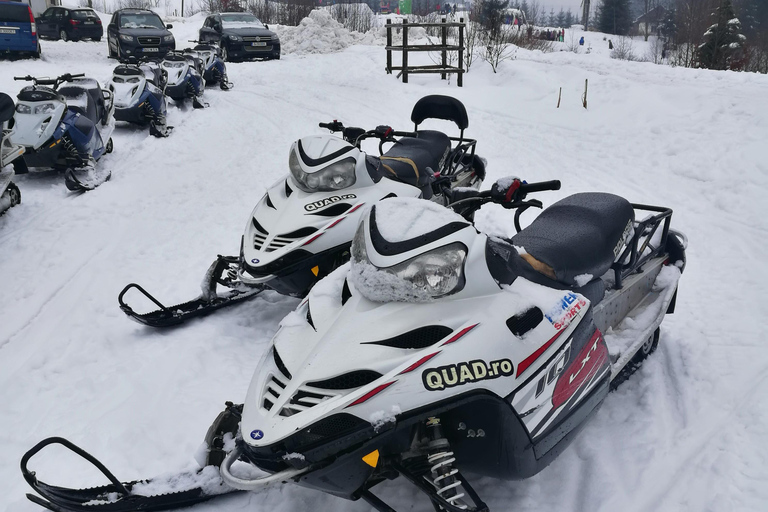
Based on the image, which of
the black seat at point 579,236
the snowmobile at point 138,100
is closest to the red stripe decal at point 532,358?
the black seat at point 579,236

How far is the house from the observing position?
2223 inches

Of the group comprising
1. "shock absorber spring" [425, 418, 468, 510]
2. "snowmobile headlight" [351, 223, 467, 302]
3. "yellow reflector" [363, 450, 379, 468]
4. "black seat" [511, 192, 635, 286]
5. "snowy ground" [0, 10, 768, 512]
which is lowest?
"snowy ground" [0, 10, 768, 512]

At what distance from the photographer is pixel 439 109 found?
585 centimetres

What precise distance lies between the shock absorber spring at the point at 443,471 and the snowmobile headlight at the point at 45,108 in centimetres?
652

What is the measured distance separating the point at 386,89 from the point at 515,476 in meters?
11.8

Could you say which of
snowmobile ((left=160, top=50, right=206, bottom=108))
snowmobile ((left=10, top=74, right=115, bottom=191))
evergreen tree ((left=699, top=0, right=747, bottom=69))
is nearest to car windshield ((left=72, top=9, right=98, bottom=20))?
snowmobile ((left=160, top=50, right=206, bottom=108))

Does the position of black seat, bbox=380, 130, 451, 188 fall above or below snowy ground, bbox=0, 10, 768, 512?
above

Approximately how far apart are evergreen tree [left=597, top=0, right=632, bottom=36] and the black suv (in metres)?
50.8

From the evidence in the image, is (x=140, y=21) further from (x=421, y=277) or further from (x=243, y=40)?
(x=421, y=277)

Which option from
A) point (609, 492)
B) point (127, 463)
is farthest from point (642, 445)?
Result: point (127, 463)

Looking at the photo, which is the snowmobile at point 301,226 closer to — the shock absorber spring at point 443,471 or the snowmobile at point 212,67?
the shock absorber spring at point 443,471

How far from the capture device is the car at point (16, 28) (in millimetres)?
Result: 14977

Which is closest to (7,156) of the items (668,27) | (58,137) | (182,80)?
(58,137)

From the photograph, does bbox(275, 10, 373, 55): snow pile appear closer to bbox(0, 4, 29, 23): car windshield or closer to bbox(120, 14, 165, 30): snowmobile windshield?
bbox(120, 14, 165, 30): snowmobile windshield
